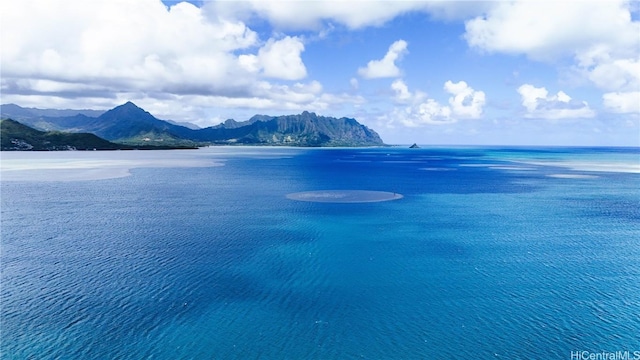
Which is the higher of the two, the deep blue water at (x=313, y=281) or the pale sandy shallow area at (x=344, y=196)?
the pale sandy shallow area at (x=344, y=196)

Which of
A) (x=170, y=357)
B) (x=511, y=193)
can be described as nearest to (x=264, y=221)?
(x=170, y=357)

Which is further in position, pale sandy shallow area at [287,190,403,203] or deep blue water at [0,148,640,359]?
pale sandy shallow area at [287,190,403,203]

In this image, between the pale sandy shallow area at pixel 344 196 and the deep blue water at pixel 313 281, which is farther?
the pale sandy shallow area at pixel 344 196

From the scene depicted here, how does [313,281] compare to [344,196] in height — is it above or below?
below

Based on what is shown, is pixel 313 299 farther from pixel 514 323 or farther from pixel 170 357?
pixel 514 323

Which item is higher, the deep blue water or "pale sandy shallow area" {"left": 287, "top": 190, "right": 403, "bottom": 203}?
"pale sandy shallow area" {"left": 287, "top": 190, "right": 403, "bottom": 203}
